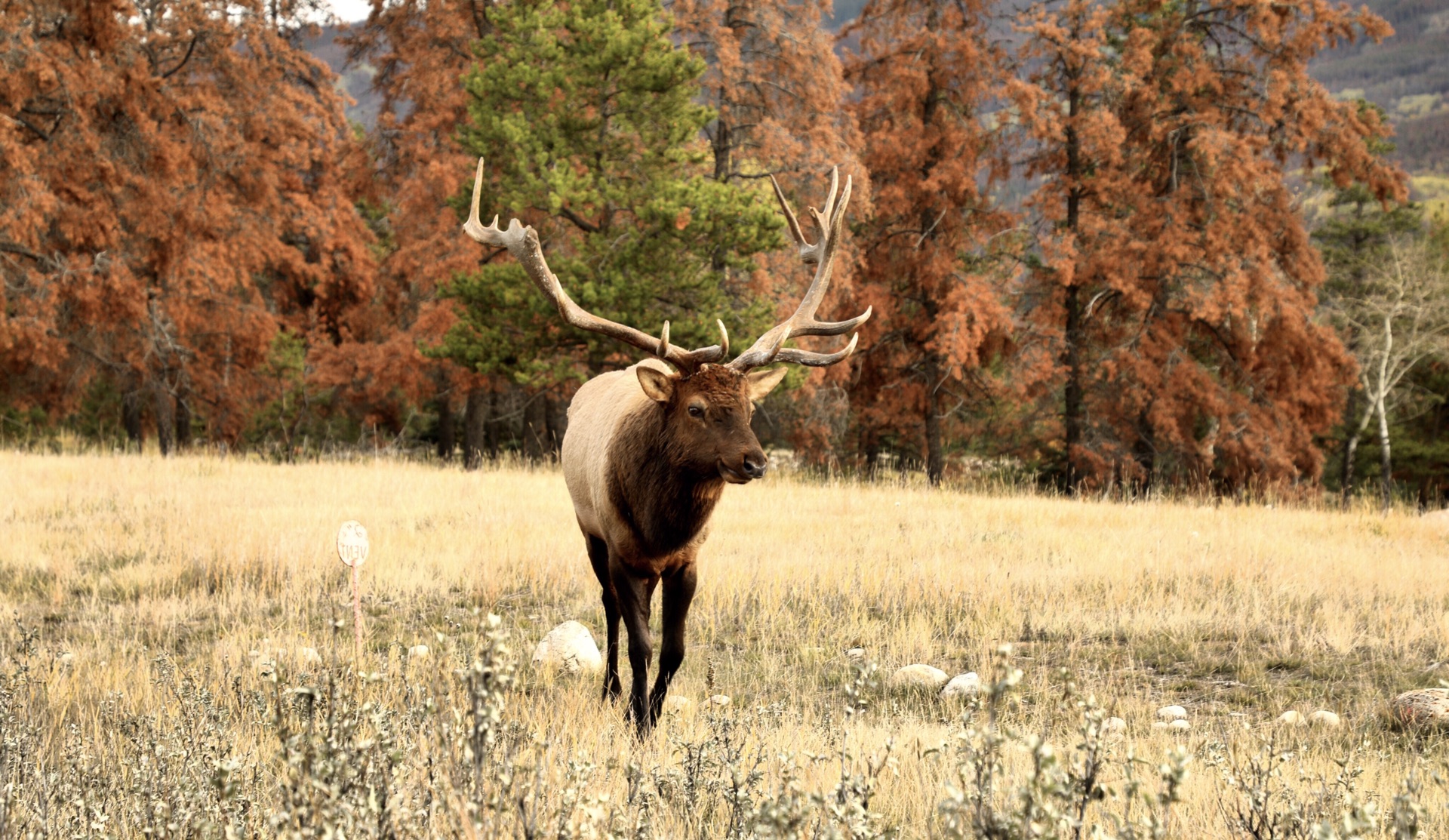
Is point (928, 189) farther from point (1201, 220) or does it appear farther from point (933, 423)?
point (1201, 220)

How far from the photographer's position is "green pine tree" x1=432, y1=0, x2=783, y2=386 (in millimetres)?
13695

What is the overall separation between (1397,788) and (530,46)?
43.3 feet

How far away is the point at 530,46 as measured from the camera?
14.1 metres

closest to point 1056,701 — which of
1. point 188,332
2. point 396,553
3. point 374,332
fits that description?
point 396,553

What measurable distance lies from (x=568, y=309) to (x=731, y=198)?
889 cm

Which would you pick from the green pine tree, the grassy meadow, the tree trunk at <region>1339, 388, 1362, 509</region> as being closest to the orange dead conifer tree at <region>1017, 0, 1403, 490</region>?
the grassy meadow

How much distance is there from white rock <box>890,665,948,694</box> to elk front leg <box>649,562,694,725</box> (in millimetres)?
1349

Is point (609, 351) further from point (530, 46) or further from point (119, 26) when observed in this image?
point (119, 26)

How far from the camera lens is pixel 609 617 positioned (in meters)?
5.50

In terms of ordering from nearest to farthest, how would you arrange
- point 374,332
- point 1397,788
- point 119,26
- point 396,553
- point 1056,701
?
point 1397,788
point 1056,701
point 396,553
point 119,26
point 374,332

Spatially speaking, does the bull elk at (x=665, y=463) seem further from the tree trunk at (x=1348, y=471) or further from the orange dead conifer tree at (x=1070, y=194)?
the orange dead conifer tree at (x=1070, y=194)

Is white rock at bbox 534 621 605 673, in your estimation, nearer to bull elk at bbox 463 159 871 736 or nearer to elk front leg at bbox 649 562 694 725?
bull elk at bbox 463 159 871 736

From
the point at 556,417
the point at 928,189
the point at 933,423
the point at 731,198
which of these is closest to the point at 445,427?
the point at 556,417

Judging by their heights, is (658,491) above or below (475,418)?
above
